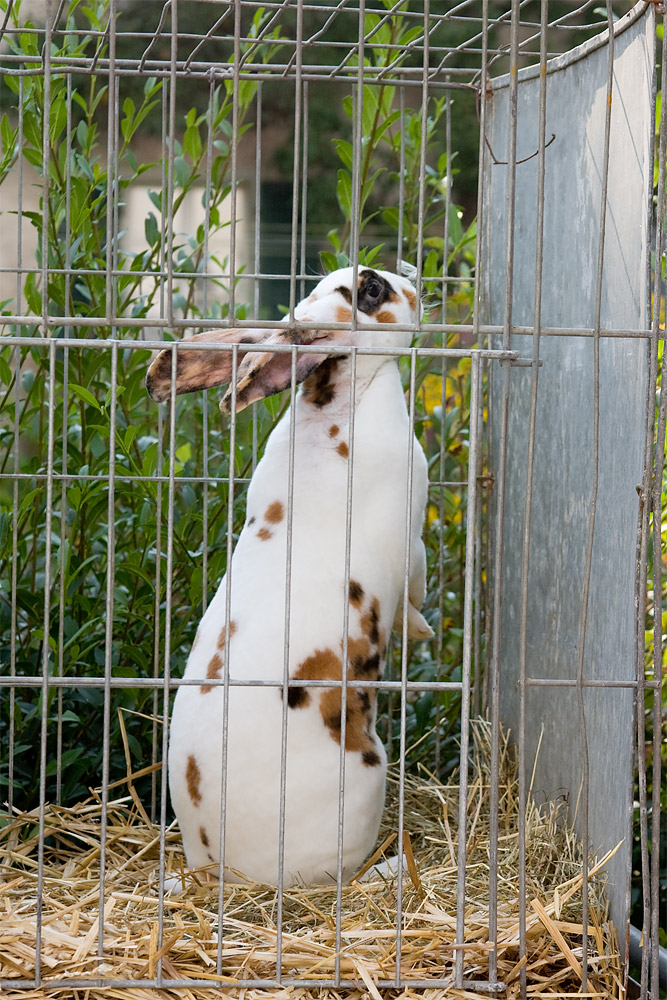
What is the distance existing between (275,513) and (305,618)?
286mm

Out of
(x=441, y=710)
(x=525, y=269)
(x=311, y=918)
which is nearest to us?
(x=311, y=918)

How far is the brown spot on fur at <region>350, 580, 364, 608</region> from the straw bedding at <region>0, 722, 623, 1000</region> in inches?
21.6

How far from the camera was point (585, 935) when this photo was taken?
209cm

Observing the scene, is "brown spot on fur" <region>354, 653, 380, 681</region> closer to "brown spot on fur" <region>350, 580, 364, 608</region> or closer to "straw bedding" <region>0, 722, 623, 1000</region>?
"brown spot on fur" <region>350, 580, 364, 608</region>

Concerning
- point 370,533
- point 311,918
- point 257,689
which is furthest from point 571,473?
point 311,918

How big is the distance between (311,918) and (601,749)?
72cm

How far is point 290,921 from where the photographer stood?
237 centimetres

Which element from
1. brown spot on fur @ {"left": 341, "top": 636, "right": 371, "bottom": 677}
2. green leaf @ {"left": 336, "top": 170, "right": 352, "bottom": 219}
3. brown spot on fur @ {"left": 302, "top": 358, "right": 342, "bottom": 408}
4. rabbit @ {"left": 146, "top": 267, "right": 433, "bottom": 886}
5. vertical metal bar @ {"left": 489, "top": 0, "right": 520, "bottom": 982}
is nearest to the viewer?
vertical metal bar @ {"left": 489, "top": 0, "right": 520, "bottom": 982}

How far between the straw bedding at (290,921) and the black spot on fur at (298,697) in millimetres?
385

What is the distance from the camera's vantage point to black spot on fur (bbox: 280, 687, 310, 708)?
7.97ft

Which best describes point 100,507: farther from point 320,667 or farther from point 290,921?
point 290,921

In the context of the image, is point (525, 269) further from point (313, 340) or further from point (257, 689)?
point (257, 689)

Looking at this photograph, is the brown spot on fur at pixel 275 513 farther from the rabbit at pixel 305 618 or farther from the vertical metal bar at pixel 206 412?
the vertical metal bar at pixel 206 412

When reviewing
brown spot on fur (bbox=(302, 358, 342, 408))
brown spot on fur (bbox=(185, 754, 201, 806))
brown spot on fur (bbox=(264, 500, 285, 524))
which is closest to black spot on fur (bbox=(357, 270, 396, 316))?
brown spot on fur (bbox=(302, 358, 342, 408))
